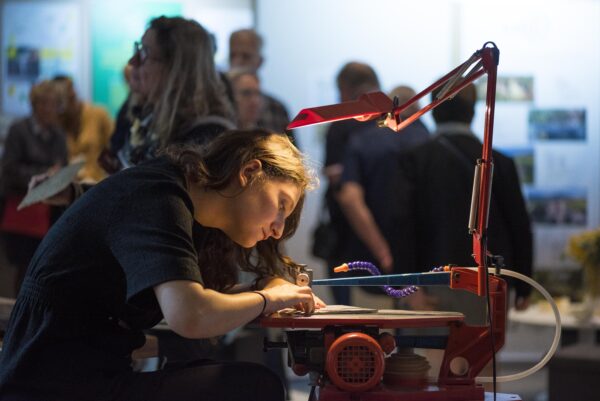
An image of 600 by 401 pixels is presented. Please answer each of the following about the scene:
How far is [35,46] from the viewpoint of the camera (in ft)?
17.9

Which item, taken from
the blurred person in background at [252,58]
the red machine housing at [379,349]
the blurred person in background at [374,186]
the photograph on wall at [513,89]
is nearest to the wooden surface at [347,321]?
the red machine housing at [379,349]

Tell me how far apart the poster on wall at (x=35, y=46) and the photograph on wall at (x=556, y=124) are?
7.55 feet

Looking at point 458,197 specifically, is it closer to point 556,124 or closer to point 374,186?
point 374,186

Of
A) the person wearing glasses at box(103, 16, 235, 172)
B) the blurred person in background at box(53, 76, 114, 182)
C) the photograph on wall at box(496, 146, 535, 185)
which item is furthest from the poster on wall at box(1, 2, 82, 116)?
the person wearing glasses at box(103, 16, 235, 172)

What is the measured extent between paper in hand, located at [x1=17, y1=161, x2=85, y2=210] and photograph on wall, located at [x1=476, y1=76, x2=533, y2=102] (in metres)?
2.79

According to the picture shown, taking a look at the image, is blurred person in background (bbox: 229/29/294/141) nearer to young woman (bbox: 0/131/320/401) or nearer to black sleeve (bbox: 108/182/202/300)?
young woman (bbox: 0/131/320/401)

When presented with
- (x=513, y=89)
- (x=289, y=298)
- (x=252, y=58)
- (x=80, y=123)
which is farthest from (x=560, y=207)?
(x=289, y=298)

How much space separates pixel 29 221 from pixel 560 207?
2.65 meters

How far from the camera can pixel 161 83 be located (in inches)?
118

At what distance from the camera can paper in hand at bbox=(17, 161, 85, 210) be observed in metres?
2.82

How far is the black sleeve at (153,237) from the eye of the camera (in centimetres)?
183

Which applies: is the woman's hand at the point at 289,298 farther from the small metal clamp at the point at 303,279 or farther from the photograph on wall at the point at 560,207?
the photograph on wall at the point at 560,207

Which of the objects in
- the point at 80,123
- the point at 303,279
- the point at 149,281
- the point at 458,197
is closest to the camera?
the point at 149,281

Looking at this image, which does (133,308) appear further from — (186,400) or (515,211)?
(515,211)
